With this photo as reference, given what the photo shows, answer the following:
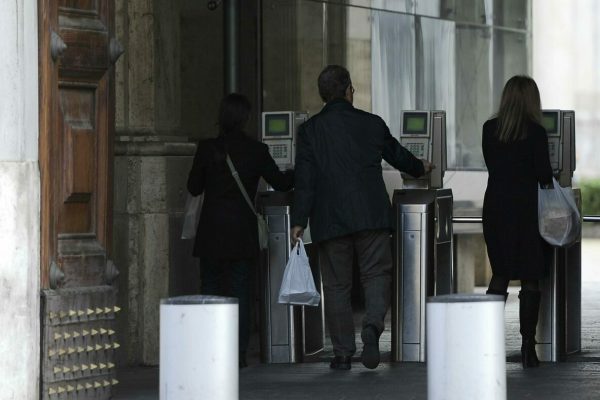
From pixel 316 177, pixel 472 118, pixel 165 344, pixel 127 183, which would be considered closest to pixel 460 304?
pixel 165 344

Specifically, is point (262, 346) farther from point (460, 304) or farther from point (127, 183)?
point (460, 304)

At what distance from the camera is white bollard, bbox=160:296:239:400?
231 inches

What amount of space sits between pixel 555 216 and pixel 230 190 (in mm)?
1981

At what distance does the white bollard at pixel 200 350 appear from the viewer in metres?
5.87

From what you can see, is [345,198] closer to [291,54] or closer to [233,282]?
[233,282]

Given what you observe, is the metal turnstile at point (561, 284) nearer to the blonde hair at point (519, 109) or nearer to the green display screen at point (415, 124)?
the blonde hair at point (519, 109)

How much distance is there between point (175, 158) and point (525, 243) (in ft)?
8.10

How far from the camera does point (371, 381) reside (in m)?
8.84

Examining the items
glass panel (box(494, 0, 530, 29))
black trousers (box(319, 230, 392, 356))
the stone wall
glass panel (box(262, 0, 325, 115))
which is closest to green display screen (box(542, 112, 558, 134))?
black trousers (box(319, 230, 392, 356))

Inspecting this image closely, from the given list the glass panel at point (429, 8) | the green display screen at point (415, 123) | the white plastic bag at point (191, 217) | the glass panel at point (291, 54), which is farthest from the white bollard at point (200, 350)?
the glass panel at point (429, 8)

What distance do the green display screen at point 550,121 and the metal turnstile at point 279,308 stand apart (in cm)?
168

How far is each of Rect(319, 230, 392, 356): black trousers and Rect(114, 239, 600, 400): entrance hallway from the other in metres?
0.34

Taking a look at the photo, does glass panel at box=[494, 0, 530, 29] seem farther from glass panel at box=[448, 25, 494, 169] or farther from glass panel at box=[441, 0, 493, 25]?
glass panel at box=[448, 25, 494, 169]

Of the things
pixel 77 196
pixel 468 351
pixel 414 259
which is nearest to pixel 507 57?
pixel 414 259
